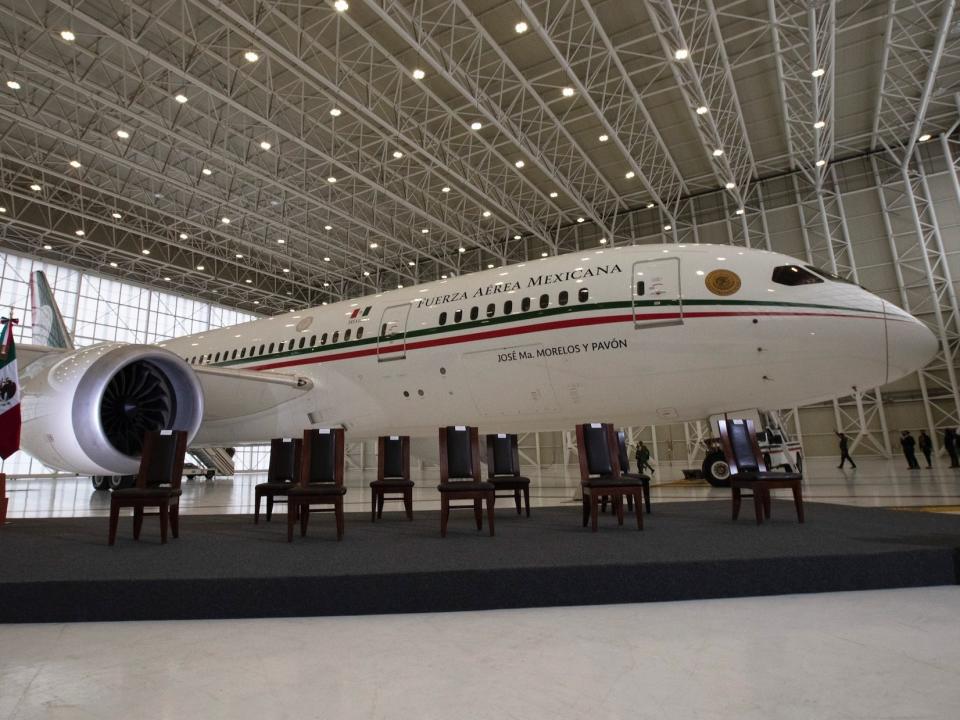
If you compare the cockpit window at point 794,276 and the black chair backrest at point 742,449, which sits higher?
the cockpit window at point 794,276

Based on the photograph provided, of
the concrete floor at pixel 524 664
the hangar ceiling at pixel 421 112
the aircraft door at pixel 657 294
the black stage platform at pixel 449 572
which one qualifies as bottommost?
the concrete floor at pixel 524 664

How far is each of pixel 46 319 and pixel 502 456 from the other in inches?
391

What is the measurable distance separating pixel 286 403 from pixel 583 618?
6257 mm


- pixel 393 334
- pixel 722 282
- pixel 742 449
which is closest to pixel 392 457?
pixel 393 334

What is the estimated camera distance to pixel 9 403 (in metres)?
5.31

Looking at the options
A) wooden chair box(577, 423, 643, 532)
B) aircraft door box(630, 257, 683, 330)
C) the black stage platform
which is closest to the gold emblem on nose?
aircraft door box(630, 257, 683, 330)

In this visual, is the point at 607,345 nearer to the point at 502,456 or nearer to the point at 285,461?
the point at 502,456

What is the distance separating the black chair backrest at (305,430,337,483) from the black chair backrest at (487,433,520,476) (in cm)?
176

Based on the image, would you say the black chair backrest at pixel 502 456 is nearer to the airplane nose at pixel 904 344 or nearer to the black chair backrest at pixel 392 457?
the black chair backrest at pixel 392 457

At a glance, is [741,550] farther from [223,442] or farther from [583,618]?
[223,442]

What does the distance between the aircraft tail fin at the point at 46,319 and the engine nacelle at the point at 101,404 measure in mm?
5454

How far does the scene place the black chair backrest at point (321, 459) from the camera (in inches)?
190

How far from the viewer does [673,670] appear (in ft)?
6.59

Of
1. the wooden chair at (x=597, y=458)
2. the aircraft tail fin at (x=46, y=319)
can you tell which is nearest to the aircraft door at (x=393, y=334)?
the wooden chair at (x=597, y=458)
